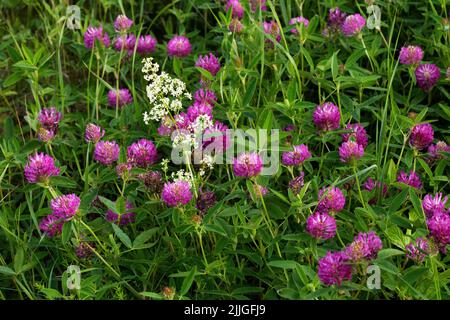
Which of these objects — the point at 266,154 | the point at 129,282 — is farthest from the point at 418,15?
the point at 129,282

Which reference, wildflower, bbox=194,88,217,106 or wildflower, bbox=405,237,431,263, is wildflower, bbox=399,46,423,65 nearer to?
wildflower, bbox=194,88,217,106

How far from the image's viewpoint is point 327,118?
237cm

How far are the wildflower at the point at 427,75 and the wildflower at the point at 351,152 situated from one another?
0.59m

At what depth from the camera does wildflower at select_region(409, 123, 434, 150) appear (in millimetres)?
2344

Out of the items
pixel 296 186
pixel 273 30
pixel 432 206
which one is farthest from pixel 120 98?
pixel 432 206

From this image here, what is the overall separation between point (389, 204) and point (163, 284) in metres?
0.72

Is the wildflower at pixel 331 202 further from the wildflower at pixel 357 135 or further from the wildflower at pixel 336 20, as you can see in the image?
the wildflower at pixel 336 20

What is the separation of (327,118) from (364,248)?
613mm

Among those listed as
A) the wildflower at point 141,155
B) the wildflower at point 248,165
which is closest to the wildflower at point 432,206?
the wildflower at point 248,165

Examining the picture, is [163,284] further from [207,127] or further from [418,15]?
[418,15]

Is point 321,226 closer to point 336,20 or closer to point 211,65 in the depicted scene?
point 211,65

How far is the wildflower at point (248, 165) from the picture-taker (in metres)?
2.04

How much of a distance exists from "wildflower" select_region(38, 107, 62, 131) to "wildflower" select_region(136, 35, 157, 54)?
500mm

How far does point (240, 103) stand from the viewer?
2523 mm
